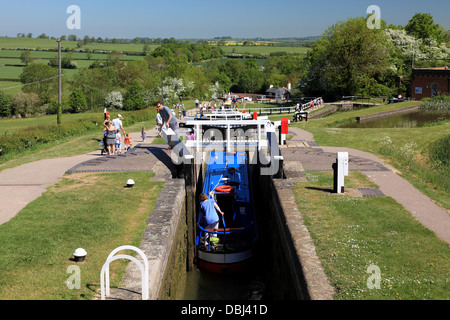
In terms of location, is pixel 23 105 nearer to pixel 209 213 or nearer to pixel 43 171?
pixel 43 171

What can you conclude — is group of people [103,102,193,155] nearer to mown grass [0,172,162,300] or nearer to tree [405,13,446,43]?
mown grass [0,172,162,300]

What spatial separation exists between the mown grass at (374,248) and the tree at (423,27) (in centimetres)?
7781

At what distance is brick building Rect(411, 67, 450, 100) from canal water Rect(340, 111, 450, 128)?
15920 millimetres

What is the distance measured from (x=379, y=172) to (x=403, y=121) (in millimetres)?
19340

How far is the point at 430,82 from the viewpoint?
169 ft

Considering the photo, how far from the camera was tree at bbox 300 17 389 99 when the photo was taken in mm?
56812

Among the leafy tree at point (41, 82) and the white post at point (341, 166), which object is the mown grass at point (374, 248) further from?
the leafy tree at point (41, 82)

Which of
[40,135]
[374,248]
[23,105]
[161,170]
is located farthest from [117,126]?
[23,105]

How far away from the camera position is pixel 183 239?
525 inches

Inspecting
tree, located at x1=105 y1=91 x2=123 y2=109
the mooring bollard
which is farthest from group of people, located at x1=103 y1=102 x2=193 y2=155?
tree, located at x1=105 y1=91 x2=123 y2=109

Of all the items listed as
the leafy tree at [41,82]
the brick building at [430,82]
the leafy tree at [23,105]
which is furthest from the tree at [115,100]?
the brick building at [430,82]

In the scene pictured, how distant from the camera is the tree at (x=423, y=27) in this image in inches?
3221

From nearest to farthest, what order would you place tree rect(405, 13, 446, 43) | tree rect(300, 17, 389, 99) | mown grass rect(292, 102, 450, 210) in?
mown grass rect(292, 102, 450, 210) < tree rect(300, 17, 389, 99) < tree rect(405, 13, 446, 43)

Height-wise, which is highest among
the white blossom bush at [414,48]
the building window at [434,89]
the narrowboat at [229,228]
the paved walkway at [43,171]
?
the white blossom bush at [414,48]
